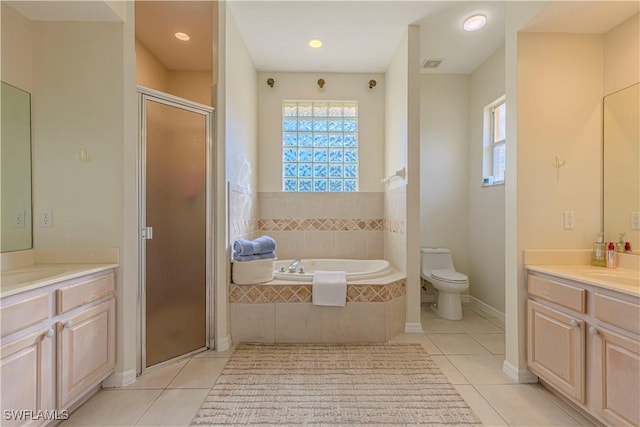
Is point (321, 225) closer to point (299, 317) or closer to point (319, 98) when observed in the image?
point (299, 317)

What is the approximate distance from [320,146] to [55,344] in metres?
3.12

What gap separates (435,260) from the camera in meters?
3.60

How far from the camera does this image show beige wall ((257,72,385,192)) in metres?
3.85

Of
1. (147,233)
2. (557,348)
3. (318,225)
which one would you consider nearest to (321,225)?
(318,225)

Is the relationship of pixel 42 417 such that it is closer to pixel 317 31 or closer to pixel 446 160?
pixel 317 31

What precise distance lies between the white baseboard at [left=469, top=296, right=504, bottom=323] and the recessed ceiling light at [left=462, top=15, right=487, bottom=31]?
280 cm

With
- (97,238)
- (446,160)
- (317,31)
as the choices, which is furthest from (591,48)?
(97,238)

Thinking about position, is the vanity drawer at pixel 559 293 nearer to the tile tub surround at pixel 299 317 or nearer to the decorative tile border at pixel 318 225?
the tile tub surround at pixel 299 317

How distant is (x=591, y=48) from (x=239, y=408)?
3208mm

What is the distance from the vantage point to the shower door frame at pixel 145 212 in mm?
2127

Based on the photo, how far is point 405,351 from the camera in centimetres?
253

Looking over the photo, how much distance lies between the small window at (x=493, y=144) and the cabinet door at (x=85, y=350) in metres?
3.64

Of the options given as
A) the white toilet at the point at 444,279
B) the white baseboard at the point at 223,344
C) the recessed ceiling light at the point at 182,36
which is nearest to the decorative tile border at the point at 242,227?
the white baseboard at the point at 223,344

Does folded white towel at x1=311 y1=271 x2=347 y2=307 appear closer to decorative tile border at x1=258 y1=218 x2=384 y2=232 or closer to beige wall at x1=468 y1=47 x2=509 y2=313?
decorative tile border at x1=258 y1=218 x2=384 y2=232
